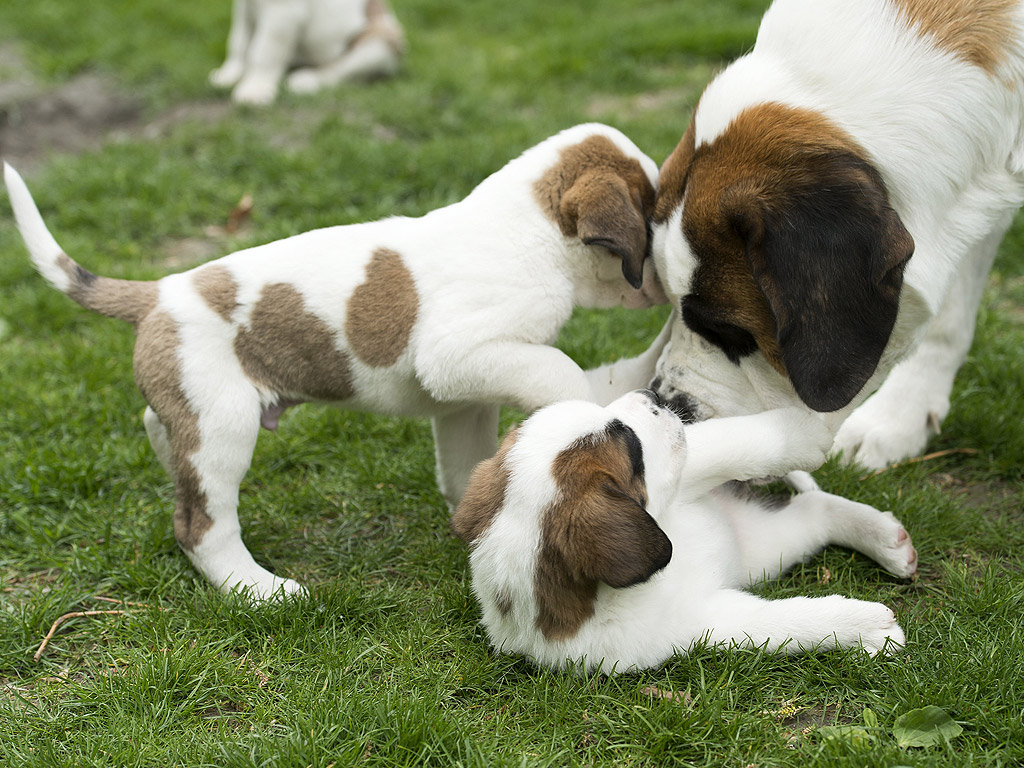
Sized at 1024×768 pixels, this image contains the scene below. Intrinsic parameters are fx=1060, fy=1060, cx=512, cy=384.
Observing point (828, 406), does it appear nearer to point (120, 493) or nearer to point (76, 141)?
point (120, 493)

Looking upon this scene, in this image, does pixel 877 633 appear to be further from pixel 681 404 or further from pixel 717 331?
pixel 717 331

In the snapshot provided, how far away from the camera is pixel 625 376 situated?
402 centimetres

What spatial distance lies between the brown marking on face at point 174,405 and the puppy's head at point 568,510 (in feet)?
3.35

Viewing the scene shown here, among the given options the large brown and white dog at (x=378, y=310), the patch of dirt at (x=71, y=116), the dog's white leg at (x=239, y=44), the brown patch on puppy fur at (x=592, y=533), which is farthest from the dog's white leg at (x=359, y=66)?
the brown patch on puppy fur at (x=592, y=533)

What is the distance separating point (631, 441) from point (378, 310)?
1.05 meters

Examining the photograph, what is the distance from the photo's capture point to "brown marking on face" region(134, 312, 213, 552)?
364cm

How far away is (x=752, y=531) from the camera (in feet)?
12.1

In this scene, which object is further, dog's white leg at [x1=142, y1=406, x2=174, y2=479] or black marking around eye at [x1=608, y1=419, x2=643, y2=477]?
dog's white leg at [x1=142, y1=406, x2=174, y2=479]

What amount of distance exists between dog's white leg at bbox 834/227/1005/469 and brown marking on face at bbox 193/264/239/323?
2546 millimetres

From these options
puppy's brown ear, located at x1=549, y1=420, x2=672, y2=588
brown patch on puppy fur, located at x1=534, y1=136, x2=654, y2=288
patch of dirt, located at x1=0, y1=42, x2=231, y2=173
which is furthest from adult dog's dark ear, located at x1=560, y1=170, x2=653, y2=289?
patch of dirt, located at x1=0, y1=42, x2=231, y2=173

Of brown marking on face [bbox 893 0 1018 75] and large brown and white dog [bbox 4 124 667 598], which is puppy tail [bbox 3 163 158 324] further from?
brown marking on face [bbox 893 0 1018 75]

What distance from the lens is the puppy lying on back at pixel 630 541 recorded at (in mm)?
2994

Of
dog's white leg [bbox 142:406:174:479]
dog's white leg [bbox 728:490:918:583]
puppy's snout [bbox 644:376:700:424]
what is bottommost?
dog's white leg [bbox 142:406:174:479]

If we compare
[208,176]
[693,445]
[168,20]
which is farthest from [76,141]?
[693,445]
